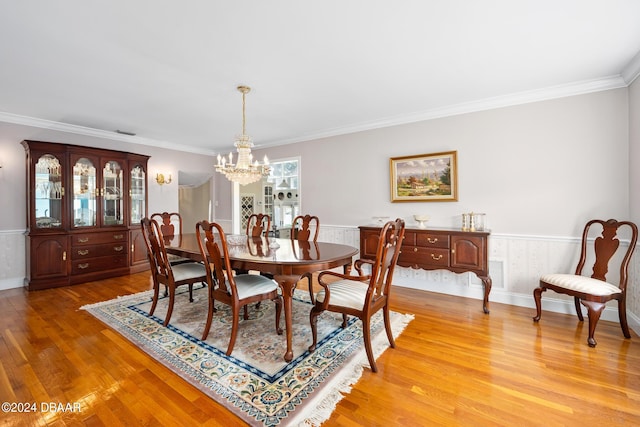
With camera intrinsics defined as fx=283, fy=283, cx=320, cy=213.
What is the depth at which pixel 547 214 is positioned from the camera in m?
3.10

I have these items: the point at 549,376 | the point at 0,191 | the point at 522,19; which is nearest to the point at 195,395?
the point at 549,376

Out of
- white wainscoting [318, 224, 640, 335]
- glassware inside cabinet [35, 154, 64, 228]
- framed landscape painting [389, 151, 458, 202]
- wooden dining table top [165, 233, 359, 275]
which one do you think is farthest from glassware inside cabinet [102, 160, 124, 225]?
white wainscoting [318, 224, 640, 335]

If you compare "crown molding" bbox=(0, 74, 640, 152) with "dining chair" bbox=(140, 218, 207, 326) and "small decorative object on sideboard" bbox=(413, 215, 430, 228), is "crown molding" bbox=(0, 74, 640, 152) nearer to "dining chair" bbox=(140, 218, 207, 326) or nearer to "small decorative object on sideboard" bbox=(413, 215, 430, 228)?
"small decorative object on sideboard" bbox=(413, 215, 430, 228)

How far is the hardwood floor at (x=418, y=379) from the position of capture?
5.08ft

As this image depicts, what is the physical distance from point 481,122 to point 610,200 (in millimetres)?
1483

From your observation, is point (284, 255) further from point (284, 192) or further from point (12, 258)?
point (284, 192)

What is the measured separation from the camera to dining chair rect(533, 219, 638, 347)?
7.61ft

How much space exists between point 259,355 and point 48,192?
413cm

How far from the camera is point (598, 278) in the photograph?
2.68 m

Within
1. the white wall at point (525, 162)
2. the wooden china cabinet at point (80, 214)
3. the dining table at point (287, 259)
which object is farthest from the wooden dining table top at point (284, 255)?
the wooden china cabinet at point (80, 214)

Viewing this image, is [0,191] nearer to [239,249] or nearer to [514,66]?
[239,249]

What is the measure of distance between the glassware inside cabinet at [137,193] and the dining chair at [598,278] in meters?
5.79

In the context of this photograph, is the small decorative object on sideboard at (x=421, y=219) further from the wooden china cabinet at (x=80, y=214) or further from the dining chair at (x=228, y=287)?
the wooden china cabinet at (x=80, y=214)

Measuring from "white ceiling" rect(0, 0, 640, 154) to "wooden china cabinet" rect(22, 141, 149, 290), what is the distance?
2.39ft
